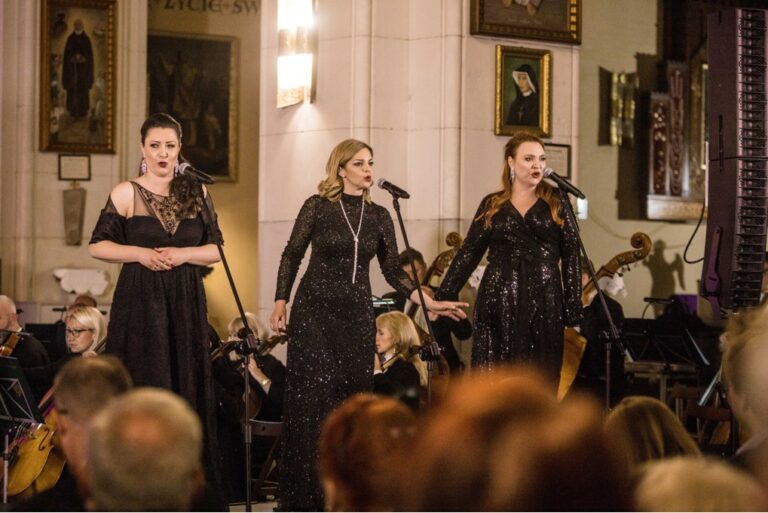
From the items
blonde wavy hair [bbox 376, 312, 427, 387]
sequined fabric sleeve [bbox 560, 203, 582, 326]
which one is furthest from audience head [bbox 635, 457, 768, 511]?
blonde wavy hair [bbox 376, 312, 427, 387]

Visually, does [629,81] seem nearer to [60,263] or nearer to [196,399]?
[60,263]

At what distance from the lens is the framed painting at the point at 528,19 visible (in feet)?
30.3

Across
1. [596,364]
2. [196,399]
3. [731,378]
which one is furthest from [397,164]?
[731,378]

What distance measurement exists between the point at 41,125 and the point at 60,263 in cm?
Answer: 135

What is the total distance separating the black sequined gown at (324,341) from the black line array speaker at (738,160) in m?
1.95

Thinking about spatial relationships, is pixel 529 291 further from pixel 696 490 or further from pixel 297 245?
pixel 696 490

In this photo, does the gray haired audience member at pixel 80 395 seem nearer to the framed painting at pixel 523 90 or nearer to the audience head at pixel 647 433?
the audience head at pixel 647 433

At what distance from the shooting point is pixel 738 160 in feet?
23.8

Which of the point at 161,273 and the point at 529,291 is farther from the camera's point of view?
the point at 529,291

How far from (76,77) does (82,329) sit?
6132mm

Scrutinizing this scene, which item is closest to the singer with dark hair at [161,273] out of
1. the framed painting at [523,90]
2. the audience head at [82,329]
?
the audience head at [82,329]

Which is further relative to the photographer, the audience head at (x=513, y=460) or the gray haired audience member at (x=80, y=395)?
the gray haired audience member at (x=80, y=395)

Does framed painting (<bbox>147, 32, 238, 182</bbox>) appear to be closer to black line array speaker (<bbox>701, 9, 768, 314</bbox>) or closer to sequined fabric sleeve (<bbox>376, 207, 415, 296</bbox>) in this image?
black line array speaker (<bbox>701, 9, 768, 314</bbox>)

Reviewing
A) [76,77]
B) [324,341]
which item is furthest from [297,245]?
[76,77]
